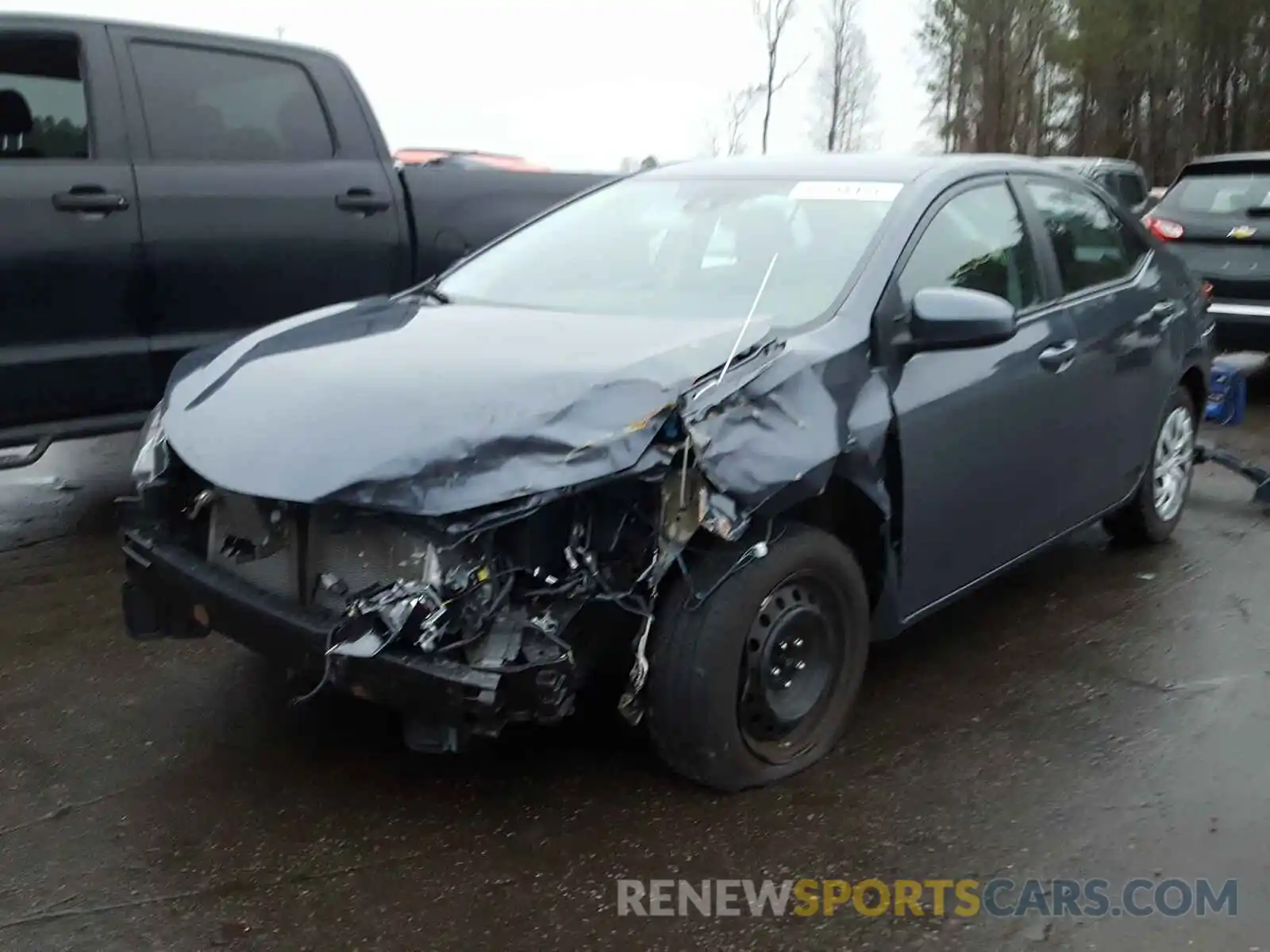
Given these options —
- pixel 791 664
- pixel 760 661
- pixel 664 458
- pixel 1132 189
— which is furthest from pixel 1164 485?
pixel 1132 189

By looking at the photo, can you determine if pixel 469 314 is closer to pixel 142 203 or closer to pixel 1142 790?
pixel 142 203

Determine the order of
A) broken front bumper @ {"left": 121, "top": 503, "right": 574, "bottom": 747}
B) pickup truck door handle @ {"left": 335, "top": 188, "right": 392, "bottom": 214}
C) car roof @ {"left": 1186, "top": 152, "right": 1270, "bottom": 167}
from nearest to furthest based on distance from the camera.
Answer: broken front bumper @ {"left": 121, "top": 503, "right": 574, "bottom": 747}, pickup truck door handle @ {"left": 335, "top": 188, "right": 392, "bottom": 214}, car roof @ {"left": 1186, "top": 152, "right": 1270, "bottom": 167}

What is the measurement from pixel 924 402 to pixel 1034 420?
67cm

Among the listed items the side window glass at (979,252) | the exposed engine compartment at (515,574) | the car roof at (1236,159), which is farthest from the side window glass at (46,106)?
the car roof at (1236,159)

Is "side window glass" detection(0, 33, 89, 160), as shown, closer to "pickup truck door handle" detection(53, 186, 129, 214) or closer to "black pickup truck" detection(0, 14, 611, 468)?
"black pickup truck" detection(0, 14, 611, 468)

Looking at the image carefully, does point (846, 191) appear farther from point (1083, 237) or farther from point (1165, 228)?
point (1165, 228)

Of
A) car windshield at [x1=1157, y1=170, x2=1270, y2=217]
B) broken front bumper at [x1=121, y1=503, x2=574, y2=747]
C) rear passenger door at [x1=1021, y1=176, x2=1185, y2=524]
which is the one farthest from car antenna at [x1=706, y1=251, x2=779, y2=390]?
car windshield at [x1=1157, y1=170, x2=1270, y2=217]

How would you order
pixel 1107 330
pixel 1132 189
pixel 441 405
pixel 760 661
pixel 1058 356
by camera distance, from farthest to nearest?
pixel 1132 189
pixel 1107 330
pixel 1058 356
pixel 760 661
pixel 441 405

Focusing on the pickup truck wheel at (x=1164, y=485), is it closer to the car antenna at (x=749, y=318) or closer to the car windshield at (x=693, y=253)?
the car windshield at (x=693, y=253)

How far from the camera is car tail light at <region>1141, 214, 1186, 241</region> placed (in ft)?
28.7

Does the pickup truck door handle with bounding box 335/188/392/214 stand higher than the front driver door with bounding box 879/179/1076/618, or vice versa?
the pickup truck door handle with bounding box 335/188/392/214

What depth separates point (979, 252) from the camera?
12.6 ft

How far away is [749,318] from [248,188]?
2.80 metres

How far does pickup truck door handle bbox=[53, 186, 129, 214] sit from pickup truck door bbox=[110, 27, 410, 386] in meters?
0.11
